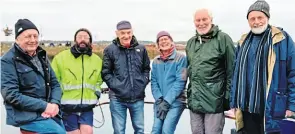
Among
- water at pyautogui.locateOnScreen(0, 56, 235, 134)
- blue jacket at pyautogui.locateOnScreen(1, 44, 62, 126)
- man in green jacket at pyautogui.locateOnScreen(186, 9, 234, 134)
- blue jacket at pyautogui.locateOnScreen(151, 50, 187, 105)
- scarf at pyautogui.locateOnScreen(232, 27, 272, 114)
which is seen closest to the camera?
blue jacket at pyautogui.locateOnScreen(1, 44, 62, 126)

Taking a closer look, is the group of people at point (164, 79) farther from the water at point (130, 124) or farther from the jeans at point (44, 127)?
the water at point (130, 124)

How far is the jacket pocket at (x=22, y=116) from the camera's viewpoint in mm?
3121

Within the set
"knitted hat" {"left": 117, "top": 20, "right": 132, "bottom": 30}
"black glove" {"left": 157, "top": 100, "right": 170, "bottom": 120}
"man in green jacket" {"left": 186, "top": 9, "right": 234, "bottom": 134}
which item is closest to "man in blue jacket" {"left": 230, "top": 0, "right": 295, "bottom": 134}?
"man in green jacket" {"left": 186, "top": 9, "right": 234, "bottom": 134}

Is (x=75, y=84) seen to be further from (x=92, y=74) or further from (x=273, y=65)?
(x=273, y=65)

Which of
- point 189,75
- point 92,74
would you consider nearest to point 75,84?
point 92,74

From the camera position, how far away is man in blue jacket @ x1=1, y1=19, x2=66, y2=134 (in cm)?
308

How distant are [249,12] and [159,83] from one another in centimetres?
134

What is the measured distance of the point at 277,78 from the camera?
123 inches

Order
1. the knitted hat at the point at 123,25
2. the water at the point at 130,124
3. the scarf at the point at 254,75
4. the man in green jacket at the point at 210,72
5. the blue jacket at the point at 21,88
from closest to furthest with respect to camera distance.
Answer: the blue jacket at the point at 21,88, the scarf at the point at 254,75, the man in green jacket at the point at 210,72, the knitted hat at the point at 123,25, the water at the point at 130,124

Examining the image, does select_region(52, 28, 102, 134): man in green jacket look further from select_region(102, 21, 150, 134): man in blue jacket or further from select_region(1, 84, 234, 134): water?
select_region(1, 84, 234, 134): water

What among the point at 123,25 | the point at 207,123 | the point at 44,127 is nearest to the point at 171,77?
the point at 207,123

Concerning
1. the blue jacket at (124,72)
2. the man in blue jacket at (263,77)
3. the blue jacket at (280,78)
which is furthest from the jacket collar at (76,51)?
the blue jacket at (280,78)

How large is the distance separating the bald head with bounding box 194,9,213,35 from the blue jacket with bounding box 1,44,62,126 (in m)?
1.53

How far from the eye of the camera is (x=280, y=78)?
312 centimetres
